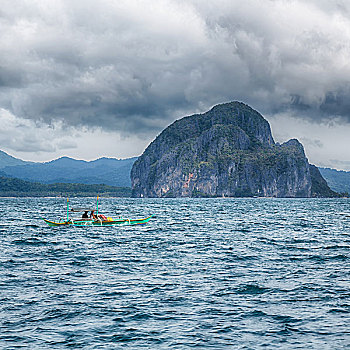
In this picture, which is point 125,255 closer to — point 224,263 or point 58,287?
point 224,263

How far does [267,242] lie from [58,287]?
91.5ft

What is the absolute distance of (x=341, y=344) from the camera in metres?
15.8

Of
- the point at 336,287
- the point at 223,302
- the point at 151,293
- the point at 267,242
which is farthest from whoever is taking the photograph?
the point at 267,242

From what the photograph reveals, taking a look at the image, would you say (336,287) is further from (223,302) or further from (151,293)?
(151,293)

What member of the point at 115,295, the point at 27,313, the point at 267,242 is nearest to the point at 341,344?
the point at 115,295

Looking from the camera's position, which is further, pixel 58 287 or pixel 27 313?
pixel 58 287

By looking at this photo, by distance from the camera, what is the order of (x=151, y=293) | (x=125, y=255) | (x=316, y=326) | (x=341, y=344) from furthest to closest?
(x=125, y=255)
(x=151, y=293)
(x=316, y=326)
(x=341, y=344)

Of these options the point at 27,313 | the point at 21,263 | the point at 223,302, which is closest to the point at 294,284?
the point at 223,302

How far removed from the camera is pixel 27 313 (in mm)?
19641

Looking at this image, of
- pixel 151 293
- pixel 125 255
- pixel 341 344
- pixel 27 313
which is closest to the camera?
pixel 341 344

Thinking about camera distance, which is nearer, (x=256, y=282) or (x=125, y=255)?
(x=256, y=282)

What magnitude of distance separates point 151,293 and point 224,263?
1103 cm

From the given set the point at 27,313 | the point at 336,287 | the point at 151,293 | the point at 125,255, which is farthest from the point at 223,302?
the point at 125,255

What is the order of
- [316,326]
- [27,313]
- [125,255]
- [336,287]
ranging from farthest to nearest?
[125,255], [336,287], [27,313], [316,326]
